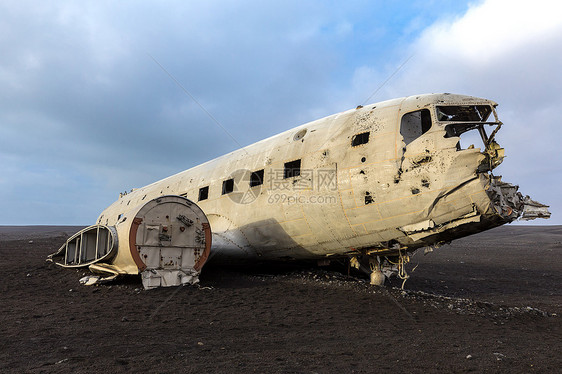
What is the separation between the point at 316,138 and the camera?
11.2 metres

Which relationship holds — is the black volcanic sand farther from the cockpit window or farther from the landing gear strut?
the cockpit window

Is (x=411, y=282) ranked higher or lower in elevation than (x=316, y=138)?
lower

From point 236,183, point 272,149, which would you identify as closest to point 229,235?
point 236,183

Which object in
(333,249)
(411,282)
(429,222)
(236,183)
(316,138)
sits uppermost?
(316,138)

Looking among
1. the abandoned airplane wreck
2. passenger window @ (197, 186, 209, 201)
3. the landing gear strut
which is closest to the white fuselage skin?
the abandoned airplane wreck

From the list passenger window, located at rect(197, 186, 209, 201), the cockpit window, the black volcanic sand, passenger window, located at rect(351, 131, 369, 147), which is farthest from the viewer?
passenger window, located at rect(197, 186, 209, 201)

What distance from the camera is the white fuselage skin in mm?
8531

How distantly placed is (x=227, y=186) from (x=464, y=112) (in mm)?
8298

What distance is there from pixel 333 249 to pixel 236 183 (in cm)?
449

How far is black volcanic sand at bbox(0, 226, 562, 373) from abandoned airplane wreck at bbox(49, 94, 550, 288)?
1054 mm

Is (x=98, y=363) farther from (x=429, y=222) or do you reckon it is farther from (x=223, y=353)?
(x=429, y=222)

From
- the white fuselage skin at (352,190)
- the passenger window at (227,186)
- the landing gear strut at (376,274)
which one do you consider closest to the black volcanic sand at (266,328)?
the landing gear strut at (376,274)

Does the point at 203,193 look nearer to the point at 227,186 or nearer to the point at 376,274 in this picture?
the point at 227,186

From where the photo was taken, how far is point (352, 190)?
9727 millimetres
